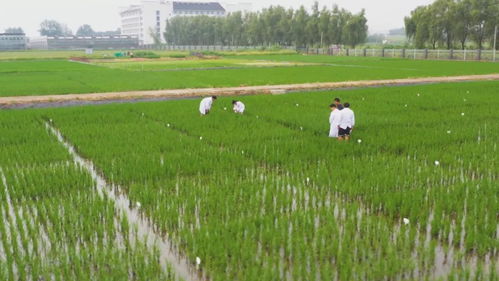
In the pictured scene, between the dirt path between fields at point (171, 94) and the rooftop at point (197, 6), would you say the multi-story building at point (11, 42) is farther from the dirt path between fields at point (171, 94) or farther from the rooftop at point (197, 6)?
the dirt path between fields at point (171, 94)

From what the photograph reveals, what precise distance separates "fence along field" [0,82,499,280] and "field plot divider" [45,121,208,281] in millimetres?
113

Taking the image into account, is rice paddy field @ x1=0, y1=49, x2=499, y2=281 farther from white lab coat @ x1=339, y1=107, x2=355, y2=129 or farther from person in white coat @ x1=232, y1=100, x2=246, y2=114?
person in white coat @ x1=232, y1=100, x2=246, y2=114

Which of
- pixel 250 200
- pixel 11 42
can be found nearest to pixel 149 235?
pixel 250 200

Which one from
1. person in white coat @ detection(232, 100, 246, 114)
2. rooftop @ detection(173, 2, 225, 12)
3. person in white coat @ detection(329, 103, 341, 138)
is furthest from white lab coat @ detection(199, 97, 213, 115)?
rooftop @ detection(173, 2, 225, 12)

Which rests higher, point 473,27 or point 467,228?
point 473,27

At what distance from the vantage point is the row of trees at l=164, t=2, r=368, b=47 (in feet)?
249

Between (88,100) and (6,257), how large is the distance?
1569 cm

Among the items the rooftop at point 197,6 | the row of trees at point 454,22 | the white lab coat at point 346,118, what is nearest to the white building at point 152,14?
the rooftop at point 197,6

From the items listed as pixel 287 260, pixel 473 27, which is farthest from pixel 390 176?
pixel 473 27

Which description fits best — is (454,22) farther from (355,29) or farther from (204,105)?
(204,105)

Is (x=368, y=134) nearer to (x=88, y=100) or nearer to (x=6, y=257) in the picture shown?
(x=6, y=257)

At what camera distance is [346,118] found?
10.9 m

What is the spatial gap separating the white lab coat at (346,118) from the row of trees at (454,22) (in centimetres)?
4816

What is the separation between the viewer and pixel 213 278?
497cm
